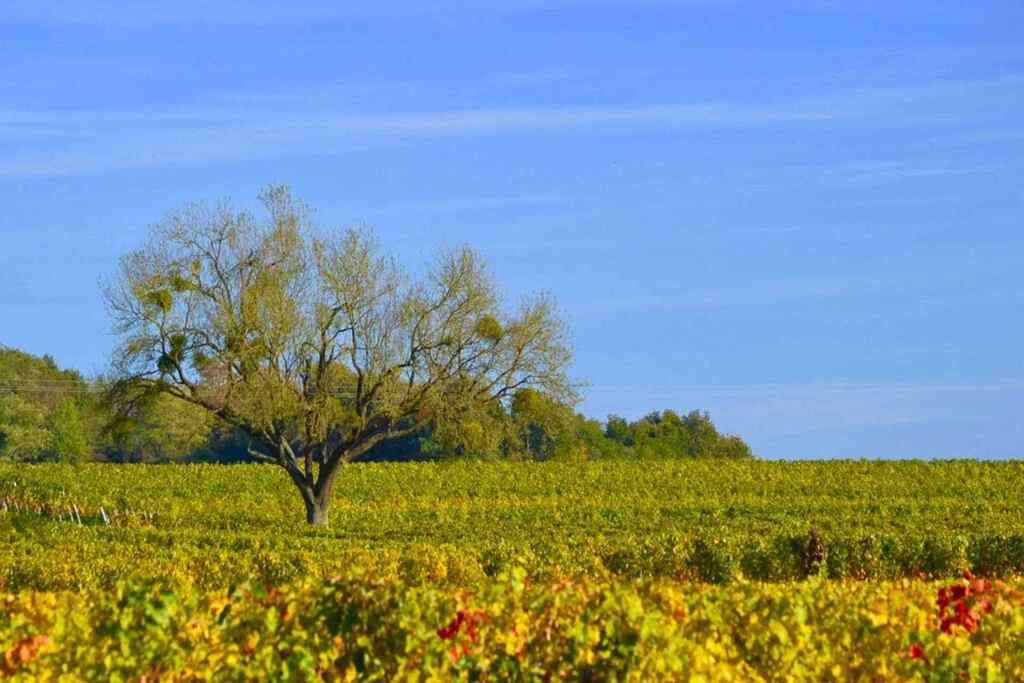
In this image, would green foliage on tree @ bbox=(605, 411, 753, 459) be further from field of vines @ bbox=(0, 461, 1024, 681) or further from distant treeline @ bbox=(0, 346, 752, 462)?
field of vines @ bbox=(0, 461, 1024, 681)

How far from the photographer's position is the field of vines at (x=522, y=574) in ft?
32.0

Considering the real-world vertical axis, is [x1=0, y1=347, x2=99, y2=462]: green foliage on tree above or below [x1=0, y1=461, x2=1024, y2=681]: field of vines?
above

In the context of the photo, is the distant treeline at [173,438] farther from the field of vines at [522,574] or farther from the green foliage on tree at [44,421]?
the field of vines at [522,574]

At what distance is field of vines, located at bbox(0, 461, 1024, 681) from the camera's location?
9.75 meters

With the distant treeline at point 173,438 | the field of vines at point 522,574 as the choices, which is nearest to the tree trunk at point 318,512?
the field of vines at point 522,574

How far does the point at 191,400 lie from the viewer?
137ft

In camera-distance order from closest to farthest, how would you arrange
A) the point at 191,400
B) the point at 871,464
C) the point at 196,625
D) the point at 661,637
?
1. the point at 661,637
2. the point at 196,625
3. the point at 191,400
4. the point at 871,464

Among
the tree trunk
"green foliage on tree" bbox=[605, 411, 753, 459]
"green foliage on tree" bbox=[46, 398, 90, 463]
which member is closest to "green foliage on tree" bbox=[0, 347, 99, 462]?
"green foliage on tree" bbox=[46, 398, 90, 463]

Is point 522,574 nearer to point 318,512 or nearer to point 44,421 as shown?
point 318,512

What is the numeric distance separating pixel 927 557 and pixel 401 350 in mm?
19444

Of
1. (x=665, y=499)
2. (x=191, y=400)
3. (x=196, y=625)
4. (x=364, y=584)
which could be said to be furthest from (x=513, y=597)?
(x=665, y=499)

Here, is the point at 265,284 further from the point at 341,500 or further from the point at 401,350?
the point at 341,500

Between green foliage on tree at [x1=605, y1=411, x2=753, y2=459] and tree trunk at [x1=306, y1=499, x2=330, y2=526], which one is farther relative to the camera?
green foliage on tree at [x1=605, y1=411, x2=753, y2=459]

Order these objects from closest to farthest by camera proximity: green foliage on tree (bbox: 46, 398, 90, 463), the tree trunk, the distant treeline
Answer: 1. the tree trunk
2. the distant treeline
3. green foliage on tree (bbox: 46, 398, 90, 463)
